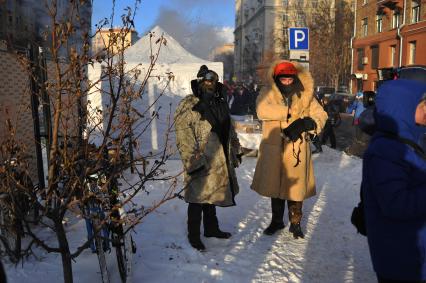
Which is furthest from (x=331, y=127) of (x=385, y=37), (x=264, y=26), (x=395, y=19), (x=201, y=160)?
(x=264, y=26)

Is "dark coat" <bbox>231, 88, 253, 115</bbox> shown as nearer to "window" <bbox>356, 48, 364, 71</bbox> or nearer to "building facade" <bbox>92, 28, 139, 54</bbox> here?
"building facade" <bbox>92, 28, 139, 54</bbox>

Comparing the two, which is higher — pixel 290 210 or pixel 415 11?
pixel 415 11

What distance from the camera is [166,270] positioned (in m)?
3.84

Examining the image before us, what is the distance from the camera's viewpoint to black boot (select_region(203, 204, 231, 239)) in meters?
4.61

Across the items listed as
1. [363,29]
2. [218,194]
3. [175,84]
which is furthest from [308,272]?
[363,29]

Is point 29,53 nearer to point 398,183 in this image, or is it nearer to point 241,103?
point 398,183

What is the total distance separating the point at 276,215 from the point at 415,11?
2938cm

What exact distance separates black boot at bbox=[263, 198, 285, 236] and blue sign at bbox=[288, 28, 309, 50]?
488cm

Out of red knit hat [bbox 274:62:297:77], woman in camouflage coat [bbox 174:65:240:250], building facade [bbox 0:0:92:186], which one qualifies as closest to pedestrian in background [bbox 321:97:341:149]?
red knit hat [bbox 274:62:297:77]

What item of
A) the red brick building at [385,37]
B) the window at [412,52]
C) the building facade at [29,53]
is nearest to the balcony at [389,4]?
the red brick building at [385,37]

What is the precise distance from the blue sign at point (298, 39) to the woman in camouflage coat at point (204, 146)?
4.90 metres

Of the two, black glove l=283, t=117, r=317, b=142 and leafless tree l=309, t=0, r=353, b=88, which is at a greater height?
leafless tree l=309, t=0, r=353, b=88

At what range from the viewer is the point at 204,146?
4.26 meters

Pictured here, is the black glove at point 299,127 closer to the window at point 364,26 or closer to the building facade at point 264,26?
the window at point 364,26
